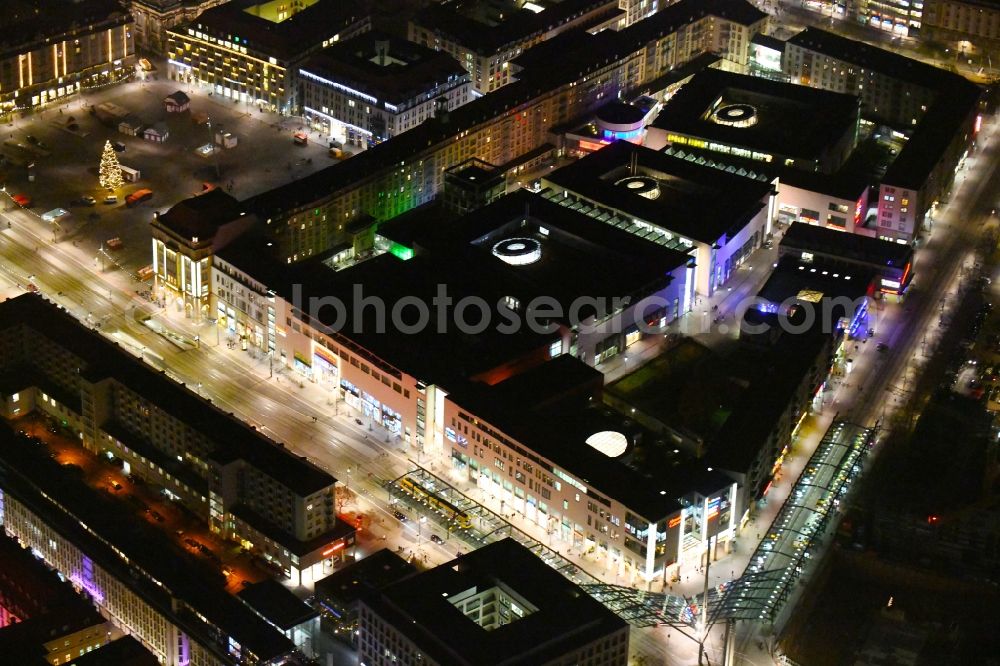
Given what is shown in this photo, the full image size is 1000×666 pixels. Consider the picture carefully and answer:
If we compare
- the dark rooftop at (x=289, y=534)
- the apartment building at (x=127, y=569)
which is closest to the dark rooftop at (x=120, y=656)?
the apartment building at (x=127, y=569)

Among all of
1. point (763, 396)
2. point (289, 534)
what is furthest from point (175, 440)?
point (763, 396)

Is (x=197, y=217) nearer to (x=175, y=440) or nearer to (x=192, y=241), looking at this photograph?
(x=192, y=241)

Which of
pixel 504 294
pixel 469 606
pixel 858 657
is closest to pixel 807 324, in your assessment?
pixel 504 294

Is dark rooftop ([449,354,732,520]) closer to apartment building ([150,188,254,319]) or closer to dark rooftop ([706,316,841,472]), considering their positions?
dark rooftop ([706,316,841,472])

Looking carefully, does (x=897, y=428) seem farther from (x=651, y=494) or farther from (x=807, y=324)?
(x=651, y=494)

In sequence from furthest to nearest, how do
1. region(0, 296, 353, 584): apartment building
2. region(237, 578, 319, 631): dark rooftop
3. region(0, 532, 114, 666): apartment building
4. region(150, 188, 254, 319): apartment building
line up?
region(150, 188, 254, 319): apartment building < region(0, 296, 353, 584): apartment building < region(237, 578, 319, 631): dark rooftop < region(0, 532, 114, 666): apartment building

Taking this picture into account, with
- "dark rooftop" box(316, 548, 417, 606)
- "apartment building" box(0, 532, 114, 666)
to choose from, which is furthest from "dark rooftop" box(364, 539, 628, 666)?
"apartment building" box(0, 532, 114, 666)
